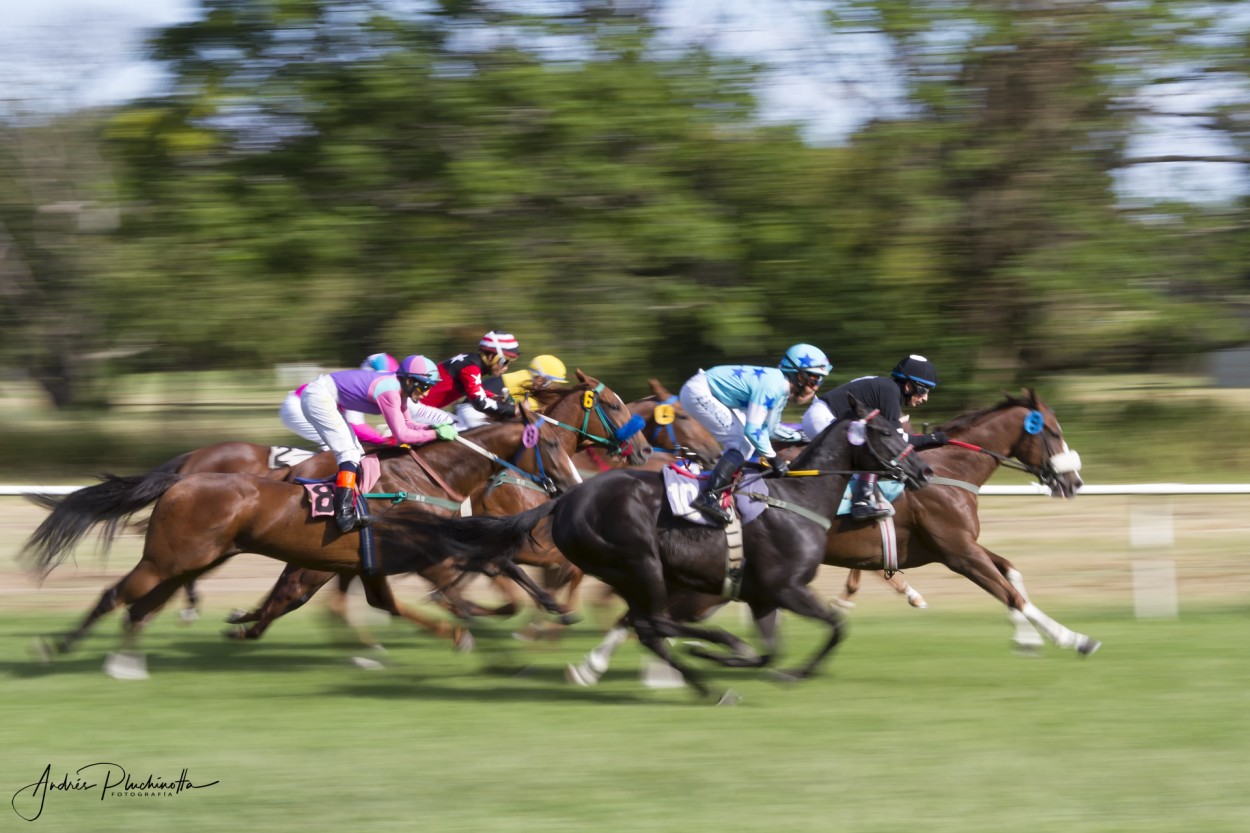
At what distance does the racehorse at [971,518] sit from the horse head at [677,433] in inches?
64.2

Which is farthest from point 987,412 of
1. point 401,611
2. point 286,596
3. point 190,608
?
point 190,608

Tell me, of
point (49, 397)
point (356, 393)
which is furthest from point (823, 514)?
point (49, 397)

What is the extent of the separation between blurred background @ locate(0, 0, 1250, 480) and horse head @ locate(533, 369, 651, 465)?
665 centimetres

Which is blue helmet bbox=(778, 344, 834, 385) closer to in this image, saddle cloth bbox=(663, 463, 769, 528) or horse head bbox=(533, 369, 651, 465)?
horse head bbox=(533, 369, 651, 465)

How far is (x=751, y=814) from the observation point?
462cm

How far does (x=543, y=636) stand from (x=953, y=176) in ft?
31.2

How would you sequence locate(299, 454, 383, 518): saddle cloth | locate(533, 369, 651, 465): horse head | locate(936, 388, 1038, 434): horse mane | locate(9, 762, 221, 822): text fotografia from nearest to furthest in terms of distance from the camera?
locate(9, 762, 221, 822): text fotografia
locate(299, 454, 383, 518): saddle cloth
locate(936, 388, 1038, 434): horse mane
locate(533, 369, 651, 465): horse head

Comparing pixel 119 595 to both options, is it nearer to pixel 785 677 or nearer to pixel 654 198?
pixel 785 677

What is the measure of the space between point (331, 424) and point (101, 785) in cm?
297

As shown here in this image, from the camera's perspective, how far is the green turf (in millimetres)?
4652

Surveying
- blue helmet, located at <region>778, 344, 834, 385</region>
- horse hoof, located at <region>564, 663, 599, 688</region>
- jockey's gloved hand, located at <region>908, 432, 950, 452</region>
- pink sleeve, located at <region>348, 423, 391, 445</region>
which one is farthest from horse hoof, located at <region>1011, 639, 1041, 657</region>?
pink sleeve, located at <region>348, 423, 391, 445</region>

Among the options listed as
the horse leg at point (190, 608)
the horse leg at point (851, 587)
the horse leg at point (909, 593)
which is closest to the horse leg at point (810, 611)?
the horse leg at point (909, 593)

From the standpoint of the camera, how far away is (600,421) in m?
8.90

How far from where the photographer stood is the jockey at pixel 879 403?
750 centimetres
